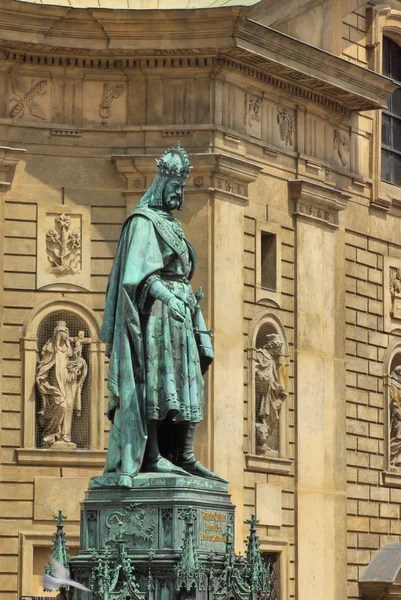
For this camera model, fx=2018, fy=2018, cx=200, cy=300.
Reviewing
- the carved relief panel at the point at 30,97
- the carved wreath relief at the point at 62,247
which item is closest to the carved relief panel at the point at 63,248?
the carved wreath relief at the point at 62,247

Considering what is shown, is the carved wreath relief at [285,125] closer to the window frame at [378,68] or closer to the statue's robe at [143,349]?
the window frame at [378,68]

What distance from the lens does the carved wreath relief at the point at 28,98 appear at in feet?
108

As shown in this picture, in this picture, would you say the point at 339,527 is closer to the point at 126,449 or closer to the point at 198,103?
the point at 198,103

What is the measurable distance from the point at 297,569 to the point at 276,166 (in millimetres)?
6979

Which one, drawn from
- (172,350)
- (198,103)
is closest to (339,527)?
(198,103)

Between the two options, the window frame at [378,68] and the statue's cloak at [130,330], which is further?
the window frame at [378,68]

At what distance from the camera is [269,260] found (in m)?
35.1

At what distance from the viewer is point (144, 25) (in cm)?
3291

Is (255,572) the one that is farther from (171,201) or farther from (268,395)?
(268,395)

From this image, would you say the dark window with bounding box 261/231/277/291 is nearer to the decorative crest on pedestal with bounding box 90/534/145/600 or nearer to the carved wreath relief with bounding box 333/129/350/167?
the carved wreath relief with bounding box 333/129/350/167

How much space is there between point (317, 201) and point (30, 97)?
5896 millimetres

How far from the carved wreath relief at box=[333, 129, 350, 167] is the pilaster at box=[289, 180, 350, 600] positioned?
851 millimetres

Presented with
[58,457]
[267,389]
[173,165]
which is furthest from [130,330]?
[267,389]

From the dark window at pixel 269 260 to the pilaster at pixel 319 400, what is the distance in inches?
24.5
